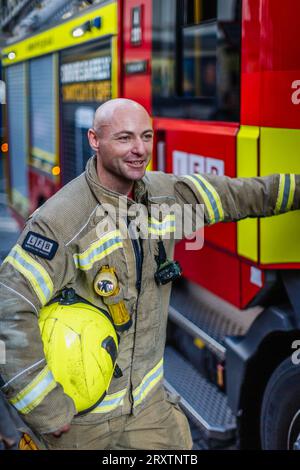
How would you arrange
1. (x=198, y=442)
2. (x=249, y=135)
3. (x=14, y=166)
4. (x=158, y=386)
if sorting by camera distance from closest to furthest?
(x=158, y=386) → (x=249, y=135) → (x=198, y=442) → (x=14, y=166)

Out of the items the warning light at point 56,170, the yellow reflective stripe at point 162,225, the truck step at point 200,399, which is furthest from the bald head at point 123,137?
the warning light at point 56,170

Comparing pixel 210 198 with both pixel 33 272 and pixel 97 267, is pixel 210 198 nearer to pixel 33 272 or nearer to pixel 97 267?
pixel 97 267

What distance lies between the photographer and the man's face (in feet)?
6.69

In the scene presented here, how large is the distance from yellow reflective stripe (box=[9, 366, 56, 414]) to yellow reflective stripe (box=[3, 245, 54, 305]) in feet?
0.67

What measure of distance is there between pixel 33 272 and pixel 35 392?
0.33m

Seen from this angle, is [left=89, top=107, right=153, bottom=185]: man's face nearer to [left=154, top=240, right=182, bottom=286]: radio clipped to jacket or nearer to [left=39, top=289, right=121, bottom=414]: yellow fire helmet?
[left=154, top=240, right=182, bottom=286]: radio clipped to jacket

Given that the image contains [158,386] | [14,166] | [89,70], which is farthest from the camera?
[14,166]

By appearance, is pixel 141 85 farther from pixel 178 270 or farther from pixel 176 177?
pixel 178 270

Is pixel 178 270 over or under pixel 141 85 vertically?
under

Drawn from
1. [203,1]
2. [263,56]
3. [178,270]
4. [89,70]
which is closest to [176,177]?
[178,270]

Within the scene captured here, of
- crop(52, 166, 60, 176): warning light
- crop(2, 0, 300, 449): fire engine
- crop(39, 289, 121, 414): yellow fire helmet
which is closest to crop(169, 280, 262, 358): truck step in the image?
crop(2, 0, 300, 449): fire engine

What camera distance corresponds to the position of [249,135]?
249 cm

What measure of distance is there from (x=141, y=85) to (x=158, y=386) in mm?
1778

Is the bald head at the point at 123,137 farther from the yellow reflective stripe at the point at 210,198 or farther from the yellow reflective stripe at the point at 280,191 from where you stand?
the yellow reflective stripe at the point at 280,191
